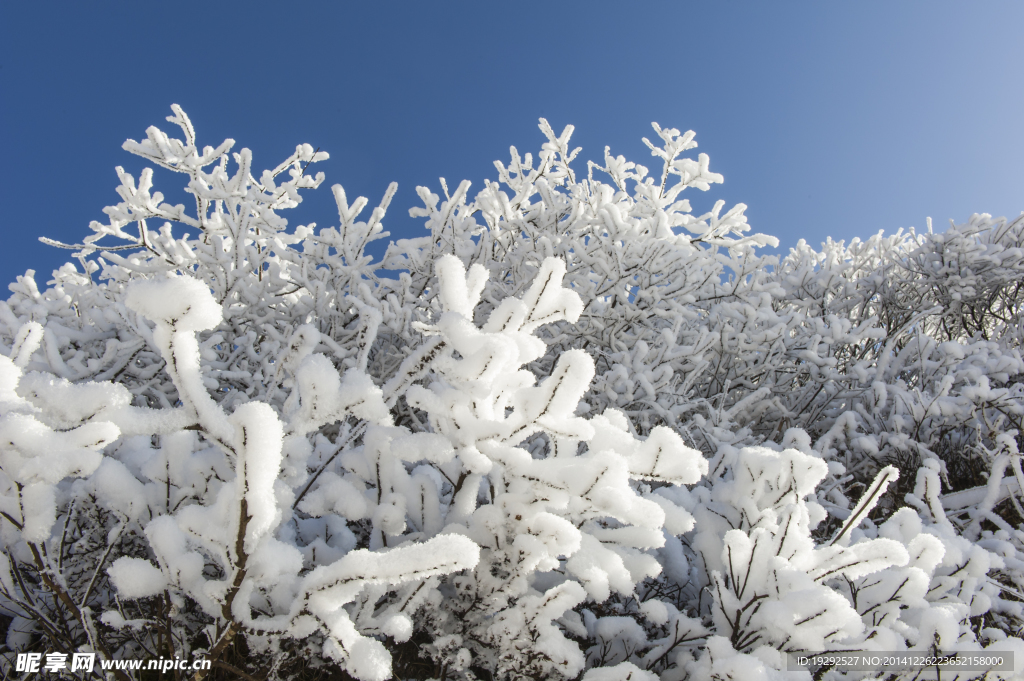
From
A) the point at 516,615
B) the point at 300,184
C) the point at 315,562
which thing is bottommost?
the point at 516,615

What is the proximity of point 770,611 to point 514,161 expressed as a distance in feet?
15.5

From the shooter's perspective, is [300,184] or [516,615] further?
[300,184]

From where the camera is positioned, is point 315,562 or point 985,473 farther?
point 985,473

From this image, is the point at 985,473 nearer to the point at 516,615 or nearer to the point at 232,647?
the point at 516,615

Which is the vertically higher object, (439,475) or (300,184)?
(300,184)

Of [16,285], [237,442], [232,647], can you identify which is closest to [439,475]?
[232,647]

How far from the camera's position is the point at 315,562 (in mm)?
1340

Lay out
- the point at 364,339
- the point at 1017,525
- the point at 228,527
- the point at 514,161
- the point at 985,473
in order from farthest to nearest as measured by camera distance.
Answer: the point at 514,161, the point at 985,473, the point at 1017,525, the point at 364,339, the point at 228,527

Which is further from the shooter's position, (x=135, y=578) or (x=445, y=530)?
(x=445, y=530)

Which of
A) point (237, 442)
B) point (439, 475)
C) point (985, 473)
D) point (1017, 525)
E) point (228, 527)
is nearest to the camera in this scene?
point (237, 442)

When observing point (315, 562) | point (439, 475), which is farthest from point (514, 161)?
point (315, 562)

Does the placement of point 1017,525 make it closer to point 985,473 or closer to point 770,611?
point 985,473

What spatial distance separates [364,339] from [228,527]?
576 mm

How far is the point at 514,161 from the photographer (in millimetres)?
5207
